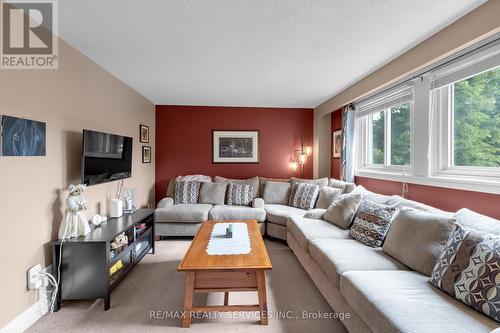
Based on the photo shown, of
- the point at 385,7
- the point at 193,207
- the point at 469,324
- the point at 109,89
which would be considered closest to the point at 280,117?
the point at 193,207

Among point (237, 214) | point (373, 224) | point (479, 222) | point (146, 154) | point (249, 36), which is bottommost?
point (237, 214)

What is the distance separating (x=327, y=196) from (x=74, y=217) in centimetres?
312

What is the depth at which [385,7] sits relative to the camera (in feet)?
6.05

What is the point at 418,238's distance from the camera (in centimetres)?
192

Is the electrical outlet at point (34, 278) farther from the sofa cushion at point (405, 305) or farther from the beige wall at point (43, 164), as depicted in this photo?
the sofa cushion at point (405, 305)

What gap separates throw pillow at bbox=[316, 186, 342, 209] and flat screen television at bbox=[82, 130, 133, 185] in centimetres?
275

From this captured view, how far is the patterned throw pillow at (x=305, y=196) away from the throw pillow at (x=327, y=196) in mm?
121

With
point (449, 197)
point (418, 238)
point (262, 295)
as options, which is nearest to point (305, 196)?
point (449, 197)

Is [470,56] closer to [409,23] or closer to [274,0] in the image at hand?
[409,23]

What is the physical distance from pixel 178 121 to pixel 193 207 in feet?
6.13

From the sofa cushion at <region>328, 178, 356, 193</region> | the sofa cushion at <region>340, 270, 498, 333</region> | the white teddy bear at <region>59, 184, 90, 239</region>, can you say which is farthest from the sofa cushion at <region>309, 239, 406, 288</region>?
the white teddy bear at <region>59, 184, 90, 239</region>

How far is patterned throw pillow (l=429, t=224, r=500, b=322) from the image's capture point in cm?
131

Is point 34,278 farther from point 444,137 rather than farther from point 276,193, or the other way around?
point 444,137

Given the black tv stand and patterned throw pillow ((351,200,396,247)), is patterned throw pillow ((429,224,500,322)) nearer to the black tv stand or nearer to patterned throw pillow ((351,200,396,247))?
patterned throw pillow ((351,200,396,247))
